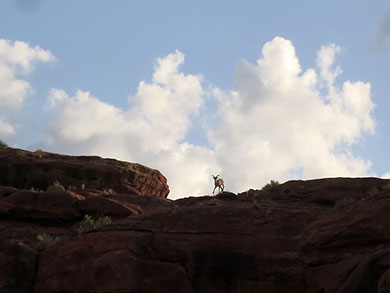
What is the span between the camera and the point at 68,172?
945 inches

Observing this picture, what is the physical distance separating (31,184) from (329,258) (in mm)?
15218

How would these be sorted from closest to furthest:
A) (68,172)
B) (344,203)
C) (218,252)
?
(218,252)
(344,203)
(68,172)

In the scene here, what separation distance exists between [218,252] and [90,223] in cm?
513

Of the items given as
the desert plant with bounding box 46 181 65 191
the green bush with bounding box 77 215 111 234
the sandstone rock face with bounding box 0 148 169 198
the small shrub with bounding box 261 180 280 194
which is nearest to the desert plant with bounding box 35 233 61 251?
the green bush with bounding box 77 215 111 234

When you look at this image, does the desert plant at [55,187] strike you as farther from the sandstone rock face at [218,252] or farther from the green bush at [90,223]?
the green bush at [90,223]

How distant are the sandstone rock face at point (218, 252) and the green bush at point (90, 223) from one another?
51 centimetres

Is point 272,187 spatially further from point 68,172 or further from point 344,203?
point 68,172

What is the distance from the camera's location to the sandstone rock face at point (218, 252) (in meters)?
13.0

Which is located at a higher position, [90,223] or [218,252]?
[90,223]

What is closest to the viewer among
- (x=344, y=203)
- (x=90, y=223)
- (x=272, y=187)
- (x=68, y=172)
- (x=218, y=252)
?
(x=218, y=252)

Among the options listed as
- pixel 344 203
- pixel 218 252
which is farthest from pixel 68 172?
pixel 344 203

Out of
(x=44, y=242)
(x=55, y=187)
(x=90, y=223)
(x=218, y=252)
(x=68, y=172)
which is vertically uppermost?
(x=68, y=172)

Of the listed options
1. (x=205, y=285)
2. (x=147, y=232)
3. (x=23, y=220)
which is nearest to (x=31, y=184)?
(x=23, y=220)

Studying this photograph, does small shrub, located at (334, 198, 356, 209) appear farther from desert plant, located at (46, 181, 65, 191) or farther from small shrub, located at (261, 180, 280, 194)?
desert plant, located at (46, 181, 65, 191)
